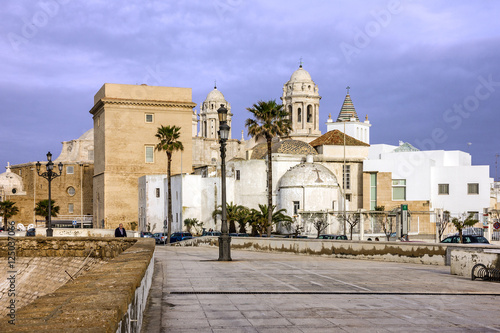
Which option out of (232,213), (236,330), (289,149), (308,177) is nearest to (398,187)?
(289,149)

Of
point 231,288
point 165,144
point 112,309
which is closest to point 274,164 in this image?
point 165,144

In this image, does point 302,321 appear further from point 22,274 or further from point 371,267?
point 22,274

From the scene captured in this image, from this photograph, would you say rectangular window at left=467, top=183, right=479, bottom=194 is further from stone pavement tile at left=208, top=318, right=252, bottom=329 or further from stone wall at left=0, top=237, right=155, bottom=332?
stone wall at left=0, top=237, right=155, bottom=332

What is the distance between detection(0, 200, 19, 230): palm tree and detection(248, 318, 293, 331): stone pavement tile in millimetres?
97855

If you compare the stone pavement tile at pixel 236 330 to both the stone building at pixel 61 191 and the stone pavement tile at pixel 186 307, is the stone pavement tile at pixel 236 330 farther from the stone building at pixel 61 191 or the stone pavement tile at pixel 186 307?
the stone building at pixel 61 191

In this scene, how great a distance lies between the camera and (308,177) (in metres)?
64.2

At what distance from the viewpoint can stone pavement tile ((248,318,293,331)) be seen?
8875 millimetres

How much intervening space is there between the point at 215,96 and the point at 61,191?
38.2 m

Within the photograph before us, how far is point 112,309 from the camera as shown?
4.30m

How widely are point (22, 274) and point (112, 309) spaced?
83.4ft

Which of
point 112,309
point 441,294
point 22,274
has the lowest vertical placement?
point 22,274

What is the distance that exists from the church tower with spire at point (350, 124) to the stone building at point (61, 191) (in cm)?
4275

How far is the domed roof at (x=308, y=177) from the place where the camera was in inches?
2525

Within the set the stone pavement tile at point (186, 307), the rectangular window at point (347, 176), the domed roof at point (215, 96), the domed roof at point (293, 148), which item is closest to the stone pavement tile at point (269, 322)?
the stone pavement tile at point (186, 307)
